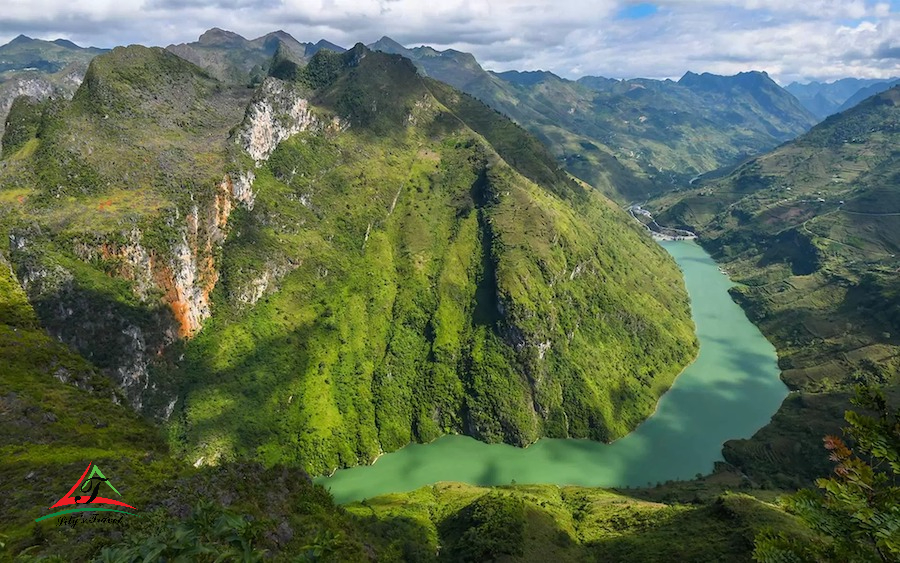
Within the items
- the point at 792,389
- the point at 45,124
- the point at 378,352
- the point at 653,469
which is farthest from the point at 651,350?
the point at 45,124

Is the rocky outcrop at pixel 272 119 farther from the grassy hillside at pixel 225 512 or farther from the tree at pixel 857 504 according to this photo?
the tree at pixel 857 504

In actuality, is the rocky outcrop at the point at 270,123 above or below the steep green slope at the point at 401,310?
above

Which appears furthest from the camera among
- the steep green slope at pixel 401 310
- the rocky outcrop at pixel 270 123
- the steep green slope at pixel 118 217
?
the rocky outcrop at pixel 270 123

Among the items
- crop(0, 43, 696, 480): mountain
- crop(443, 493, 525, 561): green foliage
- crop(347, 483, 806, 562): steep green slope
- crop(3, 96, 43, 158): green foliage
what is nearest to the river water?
crop(0, 43, 696, 480): mountain

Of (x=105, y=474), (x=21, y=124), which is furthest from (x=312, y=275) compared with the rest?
(x=105, y=474)

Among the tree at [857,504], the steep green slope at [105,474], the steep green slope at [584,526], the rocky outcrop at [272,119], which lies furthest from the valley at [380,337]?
A: the tree at [857,504]

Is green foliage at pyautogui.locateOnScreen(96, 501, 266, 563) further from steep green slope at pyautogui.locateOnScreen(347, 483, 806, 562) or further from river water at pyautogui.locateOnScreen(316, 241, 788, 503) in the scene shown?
river water at pyautogui.locateOnScreen(316, 241, 788, 503)
